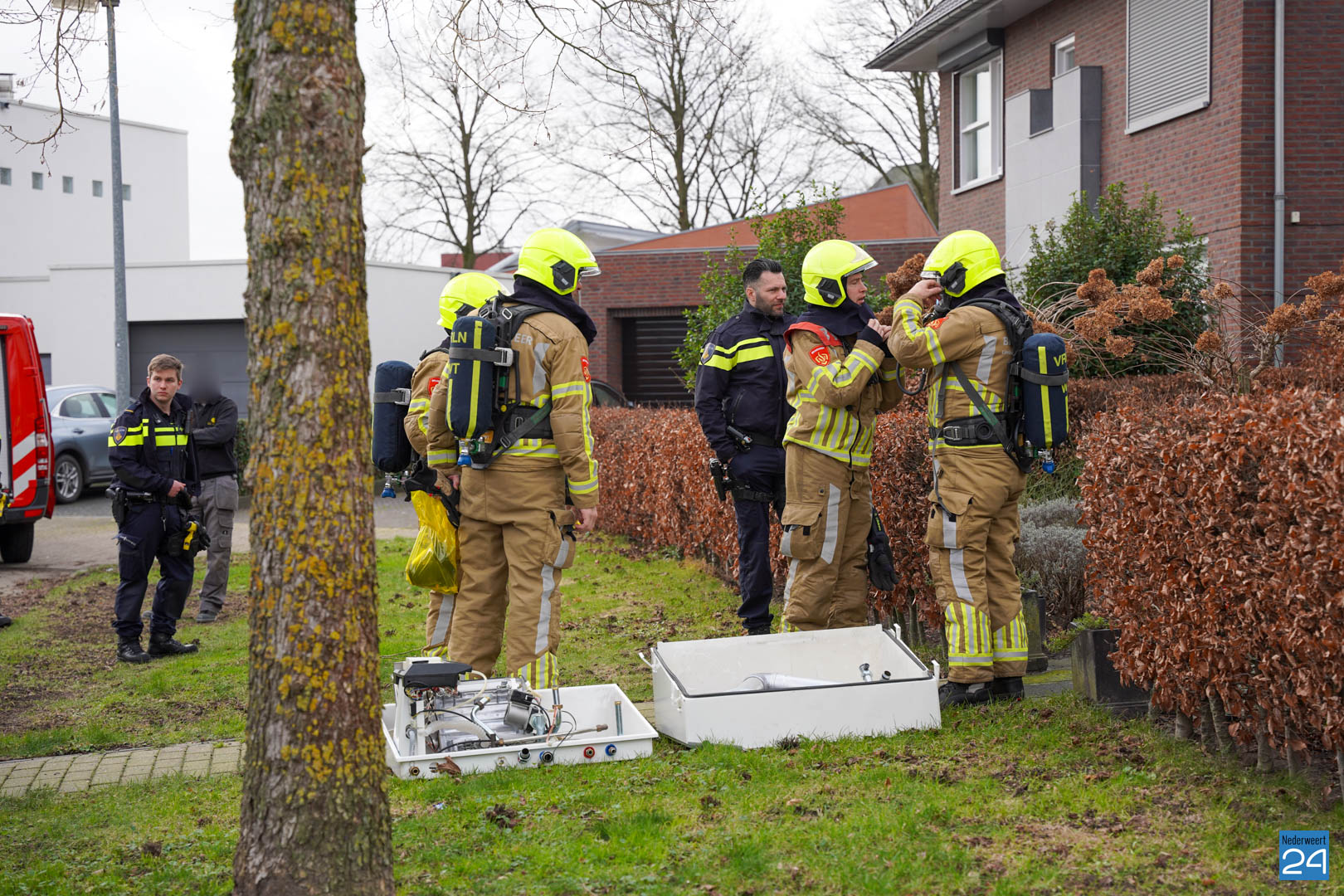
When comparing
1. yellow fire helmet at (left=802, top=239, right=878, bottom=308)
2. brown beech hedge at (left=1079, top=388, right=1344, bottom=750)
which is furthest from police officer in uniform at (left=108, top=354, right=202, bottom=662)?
brown beech hedge at (left=1079, top=388, right=1344, bottom=750)

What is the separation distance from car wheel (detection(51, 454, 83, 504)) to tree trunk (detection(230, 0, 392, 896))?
18.0m

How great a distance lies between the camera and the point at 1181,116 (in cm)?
1399

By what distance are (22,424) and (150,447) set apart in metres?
4.59

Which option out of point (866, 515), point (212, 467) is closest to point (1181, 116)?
point (866, 515)

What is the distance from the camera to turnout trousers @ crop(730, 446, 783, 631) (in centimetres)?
666

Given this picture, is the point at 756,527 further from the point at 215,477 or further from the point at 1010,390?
the point at 215,477

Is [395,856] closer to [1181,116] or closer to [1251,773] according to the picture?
[1251,773]

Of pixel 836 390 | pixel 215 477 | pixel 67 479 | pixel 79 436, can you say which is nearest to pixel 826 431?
pixel 836 390

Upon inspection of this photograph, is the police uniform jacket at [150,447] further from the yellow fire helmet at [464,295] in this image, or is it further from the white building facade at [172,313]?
the white building facade at [172,313]

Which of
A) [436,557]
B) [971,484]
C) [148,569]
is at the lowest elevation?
[148,569]

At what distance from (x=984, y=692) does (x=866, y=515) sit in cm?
113

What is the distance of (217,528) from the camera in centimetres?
937

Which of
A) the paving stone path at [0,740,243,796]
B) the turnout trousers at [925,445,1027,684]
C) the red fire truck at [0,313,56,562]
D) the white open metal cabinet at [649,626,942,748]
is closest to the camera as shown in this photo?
the white open metal cabinet at [649,626,942,748]

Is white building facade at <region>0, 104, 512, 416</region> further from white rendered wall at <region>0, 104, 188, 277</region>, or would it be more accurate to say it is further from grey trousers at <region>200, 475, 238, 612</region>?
grey trousers at <region>200, 475, 238, 612</region>
